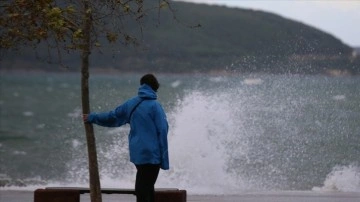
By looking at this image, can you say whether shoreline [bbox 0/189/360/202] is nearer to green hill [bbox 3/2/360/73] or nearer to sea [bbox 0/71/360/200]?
A: sea [bbox 0/71/360/200]

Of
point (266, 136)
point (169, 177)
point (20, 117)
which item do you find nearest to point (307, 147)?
point (266, 136)

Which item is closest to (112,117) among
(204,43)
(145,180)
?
(145,180)

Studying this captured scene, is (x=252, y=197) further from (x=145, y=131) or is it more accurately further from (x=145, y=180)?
(x=145, y=131)

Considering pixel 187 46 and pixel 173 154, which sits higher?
pixel 187 46

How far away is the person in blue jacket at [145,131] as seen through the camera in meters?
11.0

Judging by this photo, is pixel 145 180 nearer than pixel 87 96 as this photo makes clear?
Yes

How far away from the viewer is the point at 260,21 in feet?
599

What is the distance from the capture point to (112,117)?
11164 mm

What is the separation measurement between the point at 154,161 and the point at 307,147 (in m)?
26.8

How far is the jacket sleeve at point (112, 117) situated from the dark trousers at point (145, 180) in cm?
52

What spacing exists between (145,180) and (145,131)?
1.76ft

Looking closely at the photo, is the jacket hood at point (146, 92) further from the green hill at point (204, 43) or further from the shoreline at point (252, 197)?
the green hill at point (204, 43)

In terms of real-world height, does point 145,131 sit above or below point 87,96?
below

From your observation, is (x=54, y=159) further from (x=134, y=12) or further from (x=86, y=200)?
(x=134, y=12)
